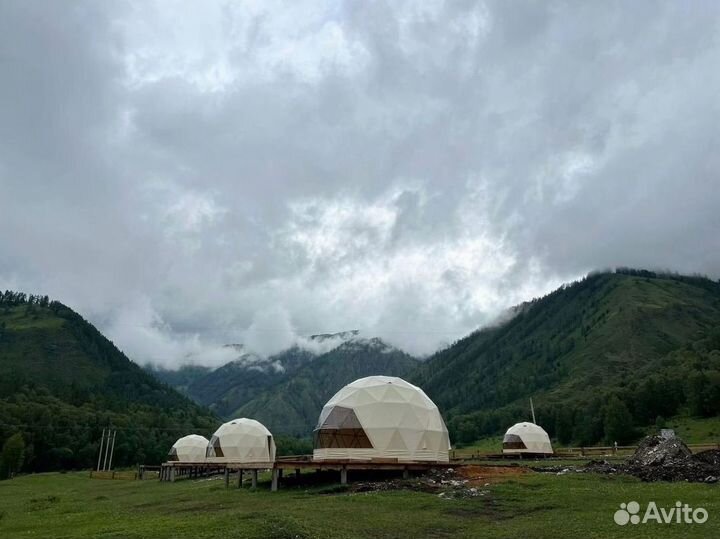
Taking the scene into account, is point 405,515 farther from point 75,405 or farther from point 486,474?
point 75,405

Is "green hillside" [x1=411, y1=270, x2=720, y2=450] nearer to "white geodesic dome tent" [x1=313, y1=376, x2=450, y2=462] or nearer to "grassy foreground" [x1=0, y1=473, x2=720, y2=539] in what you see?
"white geodesic dome tent" [x1=313, y1=376, x2=450, y2=462]

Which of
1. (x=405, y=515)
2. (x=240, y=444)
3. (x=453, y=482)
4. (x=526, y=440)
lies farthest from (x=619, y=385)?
(x=405, y=515)

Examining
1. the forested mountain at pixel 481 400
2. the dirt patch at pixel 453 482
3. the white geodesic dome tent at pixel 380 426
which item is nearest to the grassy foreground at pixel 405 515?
the dirt patch at pixel 453 482

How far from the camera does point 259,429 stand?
5909 centimetres

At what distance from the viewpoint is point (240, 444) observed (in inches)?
2245

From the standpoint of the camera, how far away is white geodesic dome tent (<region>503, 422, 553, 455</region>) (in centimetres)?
6688

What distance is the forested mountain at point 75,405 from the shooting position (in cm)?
9531

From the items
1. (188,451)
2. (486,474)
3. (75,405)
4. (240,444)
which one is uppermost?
(75,405)

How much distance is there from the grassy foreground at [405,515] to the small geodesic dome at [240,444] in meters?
29.8

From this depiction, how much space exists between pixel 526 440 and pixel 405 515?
54031mm

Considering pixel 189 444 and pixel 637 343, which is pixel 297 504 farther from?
pixel 637 343

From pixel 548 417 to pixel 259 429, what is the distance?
78593mm

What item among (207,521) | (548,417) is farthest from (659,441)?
(548,417)

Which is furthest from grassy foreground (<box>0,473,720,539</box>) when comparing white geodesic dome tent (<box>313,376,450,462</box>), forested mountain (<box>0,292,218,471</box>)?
forested mountain (<box>0,292,218,471</box>)
